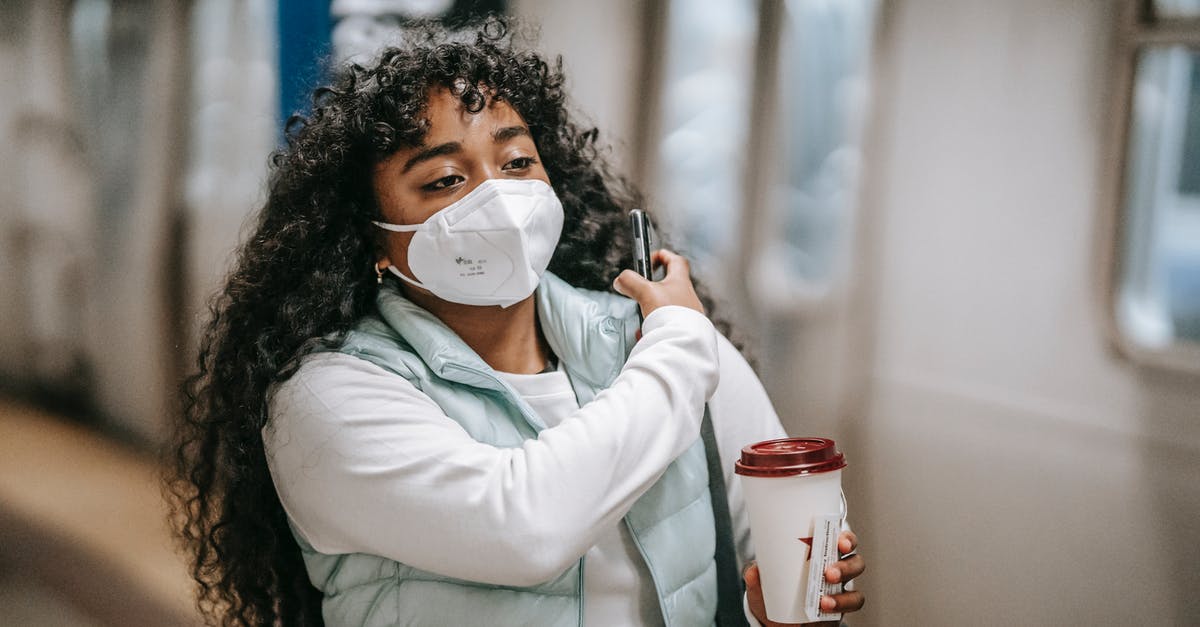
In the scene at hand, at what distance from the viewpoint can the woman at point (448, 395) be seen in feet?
4.37

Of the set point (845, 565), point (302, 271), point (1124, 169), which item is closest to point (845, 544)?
point (845, 565)

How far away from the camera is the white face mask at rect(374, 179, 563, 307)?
1484 millimetres

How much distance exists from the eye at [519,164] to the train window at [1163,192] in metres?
A: 0.91

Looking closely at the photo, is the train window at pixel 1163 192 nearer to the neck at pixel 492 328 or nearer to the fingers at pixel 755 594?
the fingers at pixel 755 594

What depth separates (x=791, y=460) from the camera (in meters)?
1.38

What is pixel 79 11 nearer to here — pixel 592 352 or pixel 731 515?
pixel 592 352

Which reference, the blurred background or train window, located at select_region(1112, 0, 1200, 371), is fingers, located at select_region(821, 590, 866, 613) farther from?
train window, located at select_region(1112, 0, 1200, 371)

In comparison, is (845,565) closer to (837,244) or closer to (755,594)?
(755,594)

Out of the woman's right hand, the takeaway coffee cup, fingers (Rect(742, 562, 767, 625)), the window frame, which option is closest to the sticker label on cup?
the takeaway coffee cup

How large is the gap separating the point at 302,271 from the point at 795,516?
30.7 inches

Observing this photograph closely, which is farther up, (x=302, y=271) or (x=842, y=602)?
(x=302, y=271)

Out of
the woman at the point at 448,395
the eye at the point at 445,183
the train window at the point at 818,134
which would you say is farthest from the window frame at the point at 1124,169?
the eye at the point at 445,183

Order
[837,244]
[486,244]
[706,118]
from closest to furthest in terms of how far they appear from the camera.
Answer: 1. [486,244]
2. [837,244]
3. [706,118]

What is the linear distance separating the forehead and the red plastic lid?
579mm
